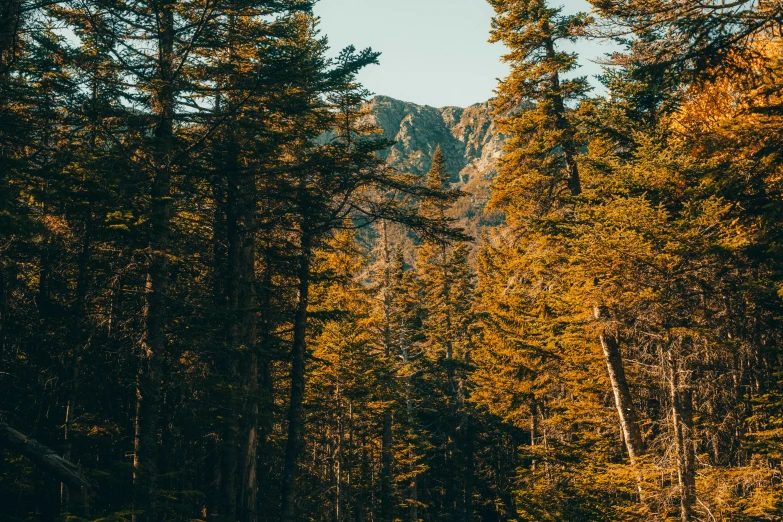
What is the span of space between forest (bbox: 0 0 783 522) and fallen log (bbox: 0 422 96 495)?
35 mm

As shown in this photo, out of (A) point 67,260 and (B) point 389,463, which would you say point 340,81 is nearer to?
(A) point 67,260

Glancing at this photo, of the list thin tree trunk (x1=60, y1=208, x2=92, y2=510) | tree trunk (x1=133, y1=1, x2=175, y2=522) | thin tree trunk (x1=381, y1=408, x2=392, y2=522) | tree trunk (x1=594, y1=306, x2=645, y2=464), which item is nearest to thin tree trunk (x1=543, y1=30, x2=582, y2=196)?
tree trunk (x1=594, y1=306, x2=645, y2=464)

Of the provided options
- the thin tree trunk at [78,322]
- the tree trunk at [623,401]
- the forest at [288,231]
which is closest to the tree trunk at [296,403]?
the forest at [288,231]

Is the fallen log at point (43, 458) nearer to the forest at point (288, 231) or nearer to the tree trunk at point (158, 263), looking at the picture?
the forest at point (288, 231)

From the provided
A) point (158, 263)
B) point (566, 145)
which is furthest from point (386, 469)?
point (158, 263)

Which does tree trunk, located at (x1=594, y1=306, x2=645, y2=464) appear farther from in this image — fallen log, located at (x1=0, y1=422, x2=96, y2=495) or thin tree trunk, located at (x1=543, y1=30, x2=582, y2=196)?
fallen log, located at (x1=0, y1=422, x2=96, y2=495)

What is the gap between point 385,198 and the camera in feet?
43.6

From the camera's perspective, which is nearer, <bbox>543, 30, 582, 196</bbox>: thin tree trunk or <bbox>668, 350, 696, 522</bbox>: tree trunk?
<bbox>668, 350, 696, 522</bbox>: tree trunk

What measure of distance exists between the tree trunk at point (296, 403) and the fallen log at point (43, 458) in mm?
8906

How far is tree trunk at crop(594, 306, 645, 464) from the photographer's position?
1390 cm

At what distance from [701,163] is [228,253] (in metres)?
12.8

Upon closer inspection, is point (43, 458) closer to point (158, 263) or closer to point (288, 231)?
point (158, 263)

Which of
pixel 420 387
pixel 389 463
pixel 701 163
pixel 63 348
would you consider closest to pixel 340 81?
pixel 63 348

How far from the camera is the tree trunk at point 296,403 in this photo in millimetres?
13703
